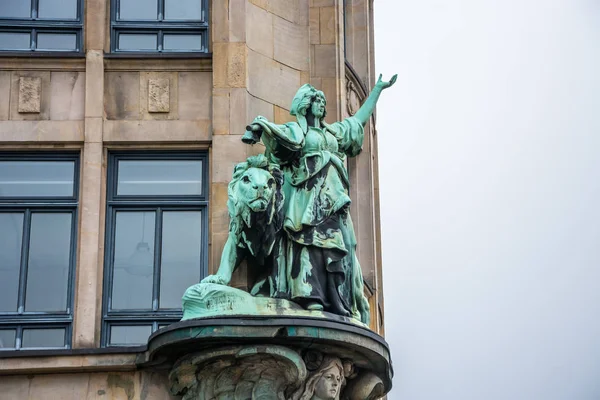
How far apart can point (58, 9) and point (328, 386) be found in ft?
23.0

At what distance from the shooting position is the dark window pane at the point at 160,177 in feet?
83.1

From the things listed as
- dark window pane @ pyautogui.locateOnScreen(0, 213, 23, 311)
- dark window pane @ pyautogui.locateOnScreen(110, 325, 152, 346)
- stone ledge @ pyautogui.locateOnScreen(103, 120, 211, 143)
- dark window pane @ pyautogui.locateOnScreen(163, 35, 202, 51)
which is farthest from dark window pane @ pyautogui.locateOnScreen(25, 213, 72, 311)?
dark window pane @ pyautogui.locateOnScreen(163, 35, 202, 51)

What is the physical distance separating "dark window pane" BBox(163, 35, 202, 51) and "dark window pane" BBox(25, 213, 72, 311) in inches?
113

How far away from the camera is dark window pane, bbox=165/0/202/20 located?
26.3 m

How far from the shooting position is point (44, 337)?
80.7 feet

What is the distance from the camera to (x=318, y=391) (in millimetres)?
23250

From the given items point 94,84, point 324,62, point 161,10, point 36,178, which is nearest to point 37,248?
point 36,178

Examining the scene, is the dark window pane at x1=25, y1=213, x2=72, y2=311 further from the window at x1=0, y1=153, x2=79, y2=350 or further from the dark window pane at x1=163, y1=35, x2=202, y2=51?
the dark window pane at x1=163, y1=35, x2=202, y2=51

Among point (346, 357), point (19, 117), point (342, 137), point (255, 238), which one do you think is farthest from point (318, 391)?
point (19, 117)

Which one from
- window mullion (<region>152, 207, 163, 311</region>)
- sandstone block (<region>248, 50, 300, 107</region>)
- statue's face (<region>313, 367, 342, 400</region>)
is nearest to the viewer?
statue's face (<region>313, 367, 342, 400</region>)

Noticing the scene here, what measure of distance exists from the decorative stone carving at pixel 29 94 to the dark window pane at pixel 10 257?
4.87ft

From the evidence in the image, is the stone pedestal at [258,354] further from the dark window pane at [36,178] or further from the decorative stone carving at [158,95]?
the decorative stone carving at [158,95]

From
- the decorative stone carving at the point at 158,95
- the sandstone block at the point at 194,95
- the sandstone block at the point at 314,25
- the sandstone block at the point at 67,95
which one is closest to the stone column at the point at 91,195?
the sandstone block at the point at 67,95

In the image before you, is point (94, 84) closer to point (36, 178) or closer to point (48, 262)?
point (36, 178)
